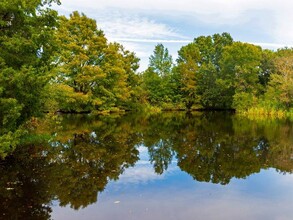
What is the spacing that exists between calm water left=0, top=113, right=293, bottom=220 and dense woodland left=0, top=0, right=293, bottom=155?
5.79 ft

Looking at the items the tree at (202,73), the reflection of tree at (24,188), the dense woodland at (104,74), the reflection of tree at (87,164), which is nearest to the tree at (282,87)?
the dense woodland at (104,74)

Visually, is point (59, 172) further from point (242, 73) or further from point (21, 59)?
point (242, 73)

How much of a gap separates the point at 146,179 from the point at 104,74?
33.2m

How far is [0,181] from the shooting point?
11117mm

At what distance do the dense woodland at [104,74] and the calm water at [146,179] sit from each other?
5.79 feet

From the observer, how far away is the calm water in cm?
893

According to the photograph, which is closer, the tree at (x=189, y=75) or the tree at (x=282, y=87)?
the tree at (x=282, y=87)

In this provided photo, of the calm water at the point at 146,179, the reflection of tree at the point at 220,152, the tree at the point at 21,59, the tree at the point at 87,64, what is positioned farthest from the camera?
the tree at the point at 87,64

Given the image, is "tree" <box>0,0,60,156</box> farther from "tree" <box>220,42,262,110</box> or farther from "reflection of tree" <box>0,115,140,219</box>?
"tree" <box>220,42,262,110</box>

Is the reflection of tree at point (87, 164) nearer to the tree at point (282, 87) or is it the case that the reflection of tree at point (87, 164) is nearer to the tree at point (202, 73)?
the tree at point (282, 87)

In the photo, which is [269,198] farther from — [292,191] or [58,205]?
[58,205]

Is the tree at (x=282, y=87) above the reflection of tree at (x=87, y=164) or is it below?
above

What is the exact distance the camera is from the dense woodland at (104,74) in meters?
13.0

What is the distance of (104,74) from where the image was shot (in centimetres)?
4456
